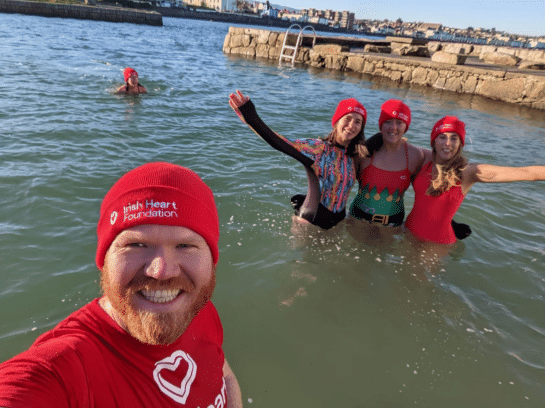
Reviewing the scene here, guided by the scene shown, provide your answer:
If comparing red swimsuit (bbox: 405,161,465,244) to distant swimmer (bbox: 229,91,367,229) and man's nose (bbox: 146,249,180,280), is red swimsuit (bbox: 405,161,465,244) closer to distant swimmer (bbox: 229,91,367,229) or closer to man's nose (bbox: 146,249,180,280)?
distant swimmer (bbox: 229,91,367,229)

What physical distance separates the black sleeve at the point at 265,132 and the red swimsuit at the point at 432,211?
1272 millimetres

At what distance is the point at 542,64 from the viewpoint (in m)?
16.6

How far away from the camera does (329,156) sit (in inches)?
151

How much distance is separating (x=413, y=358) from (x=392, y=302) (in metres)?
0.70

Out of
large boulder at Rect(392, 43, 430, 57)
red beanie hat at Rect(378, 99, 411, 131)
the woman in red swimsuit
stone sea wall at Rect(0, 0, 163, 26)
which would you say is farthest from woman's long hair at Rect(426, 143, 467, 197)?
stone sea wall at Rect(0, 0, 163, 26)

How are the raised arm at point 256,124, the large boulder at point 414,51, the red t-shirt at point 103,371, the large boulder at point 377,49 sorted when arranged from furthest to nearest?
the large boulder at point 377,49
the large boulder at point 414,51
the raised arm at point 256,124
the red t-shirt at point 103,371

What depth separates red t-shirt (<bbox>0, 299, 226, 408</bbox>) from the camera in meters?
1.07

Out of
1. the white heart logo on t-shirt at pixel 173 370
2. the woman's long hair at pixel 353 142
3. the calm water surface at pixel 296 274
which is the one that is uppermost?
the woman's long hair at pixel 353 142

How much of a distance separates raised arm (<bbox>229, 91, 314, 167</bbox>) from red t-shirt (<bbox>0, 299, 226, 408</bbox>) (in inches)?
91.7

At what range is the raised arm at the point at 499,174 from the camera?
124 inches

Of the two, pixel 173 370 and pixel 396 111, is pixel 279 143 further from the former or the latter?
pixel 173 370

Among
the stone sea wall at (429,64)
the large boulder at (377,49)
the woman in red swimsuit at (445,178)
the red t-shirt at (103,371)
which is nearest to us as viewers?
the red t-shirt at (103,371)

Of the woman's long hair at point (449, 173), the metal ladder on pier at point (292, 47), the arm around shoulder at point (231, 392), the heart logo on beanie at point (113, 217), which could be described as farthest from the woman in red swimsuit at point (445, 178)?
the metal ladder on pier at point (292, 47)

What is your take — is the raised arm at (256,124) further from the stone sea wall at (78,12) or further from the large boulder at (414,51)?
the stone sea wall at (78,12)
